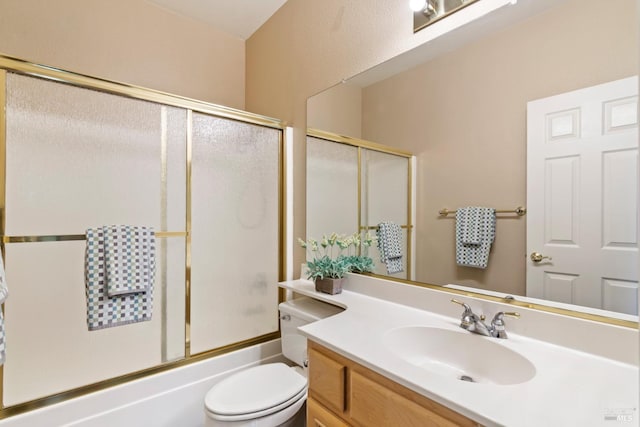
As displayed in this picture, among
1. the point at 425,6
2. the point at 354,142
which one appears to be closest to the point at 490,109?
the point at 425,6

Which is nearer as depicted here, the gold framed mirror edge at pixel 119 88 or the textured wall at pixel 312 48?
the gold framed mirror edge at pixel 119 88

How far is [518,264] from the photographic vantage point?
42.4 inches

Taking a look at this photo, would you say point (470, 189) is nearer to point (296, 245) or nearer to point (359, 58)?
point (359, 58)

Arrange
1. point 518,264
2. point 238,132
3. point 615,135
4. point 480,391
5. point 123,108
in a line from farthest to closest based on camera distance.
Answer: point 238,132 → point 123,108 → point 518,264 → point 615,135 → point 480,391

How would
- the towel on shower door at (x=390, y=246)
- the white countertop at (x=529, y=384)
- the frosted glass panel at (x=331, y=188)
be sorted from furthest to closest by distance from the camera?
the frosted glass panel at (x=331, y=188)
the towel on shower door at (x=390, y=246)
the white countertop at (x=529, y=384)

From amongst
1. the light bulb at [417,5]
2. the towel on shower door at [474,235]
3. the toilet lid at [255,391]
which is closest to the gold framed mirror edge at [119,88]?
the light bulb at [417,5]

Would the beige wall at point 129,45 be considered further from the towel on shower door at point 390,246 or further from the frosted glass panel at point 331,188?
the towel on shower door at point 390,246

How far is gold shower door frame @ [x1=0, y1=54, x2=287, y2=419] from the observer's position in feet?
4.14

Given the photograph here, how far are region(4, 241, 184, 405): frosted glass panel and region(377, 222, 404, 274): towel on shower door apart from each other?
1397mm

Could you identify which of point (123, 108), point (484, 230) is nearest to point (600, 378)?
point (484, 230)

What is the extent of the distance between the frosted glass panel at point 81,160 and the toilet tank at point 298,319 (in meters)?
0.79

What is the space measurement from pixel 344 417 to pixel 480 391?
1.42 feet

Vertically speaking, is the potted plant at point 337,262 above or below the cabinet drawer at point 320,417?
above

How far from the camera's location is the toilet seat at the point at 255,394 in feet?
3.94
